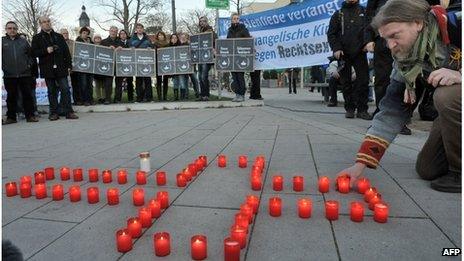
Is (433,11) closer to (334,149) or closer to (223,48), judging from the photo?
(334,149)

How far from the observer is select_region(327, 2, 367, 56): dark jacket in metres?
8.03

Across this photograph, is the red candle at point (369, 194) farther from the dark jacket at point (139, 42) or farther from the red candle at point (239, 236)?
the dark jacket at point (139, 42)

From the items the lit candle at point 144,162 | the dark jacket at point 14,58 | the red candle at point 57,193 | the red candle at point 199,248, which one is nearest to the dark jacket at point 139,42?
the dark jacket at point 14,58

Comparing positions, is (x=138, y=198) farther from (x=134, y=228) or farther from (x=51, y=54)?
(x=51, y=54)

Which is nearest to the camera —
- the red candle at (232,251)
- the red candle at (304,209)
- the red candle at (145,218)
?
the red candle at (232,251)

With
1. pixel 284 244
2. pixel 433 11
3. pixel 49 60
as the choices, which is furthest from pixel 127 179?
pixel 49 60

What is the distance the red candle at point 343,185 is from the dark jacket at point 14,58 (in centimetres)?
845

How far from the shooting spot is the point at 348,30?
8.19 meters

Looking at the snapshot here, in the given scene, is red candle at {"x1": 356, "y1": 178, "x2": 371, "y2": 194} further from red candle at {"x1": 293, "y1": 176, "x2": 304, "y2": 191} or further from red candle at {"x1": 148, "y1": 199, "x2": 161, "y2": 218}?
red candle at {"x1": 148, "y1": 199, "x2": 161, "y2": 218}

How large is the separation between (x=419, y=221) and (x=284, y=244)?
93cm

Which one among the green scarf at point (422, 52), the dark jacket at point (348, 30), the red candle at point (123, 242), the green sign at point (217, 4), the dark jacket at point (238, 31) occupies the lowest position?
the red candle at point (123, 242)

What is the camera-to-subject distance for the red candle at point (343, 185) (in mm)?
3381

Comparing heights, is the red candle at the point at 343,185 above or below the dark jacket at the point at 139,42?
below

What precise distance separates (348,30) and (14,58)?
708cm
